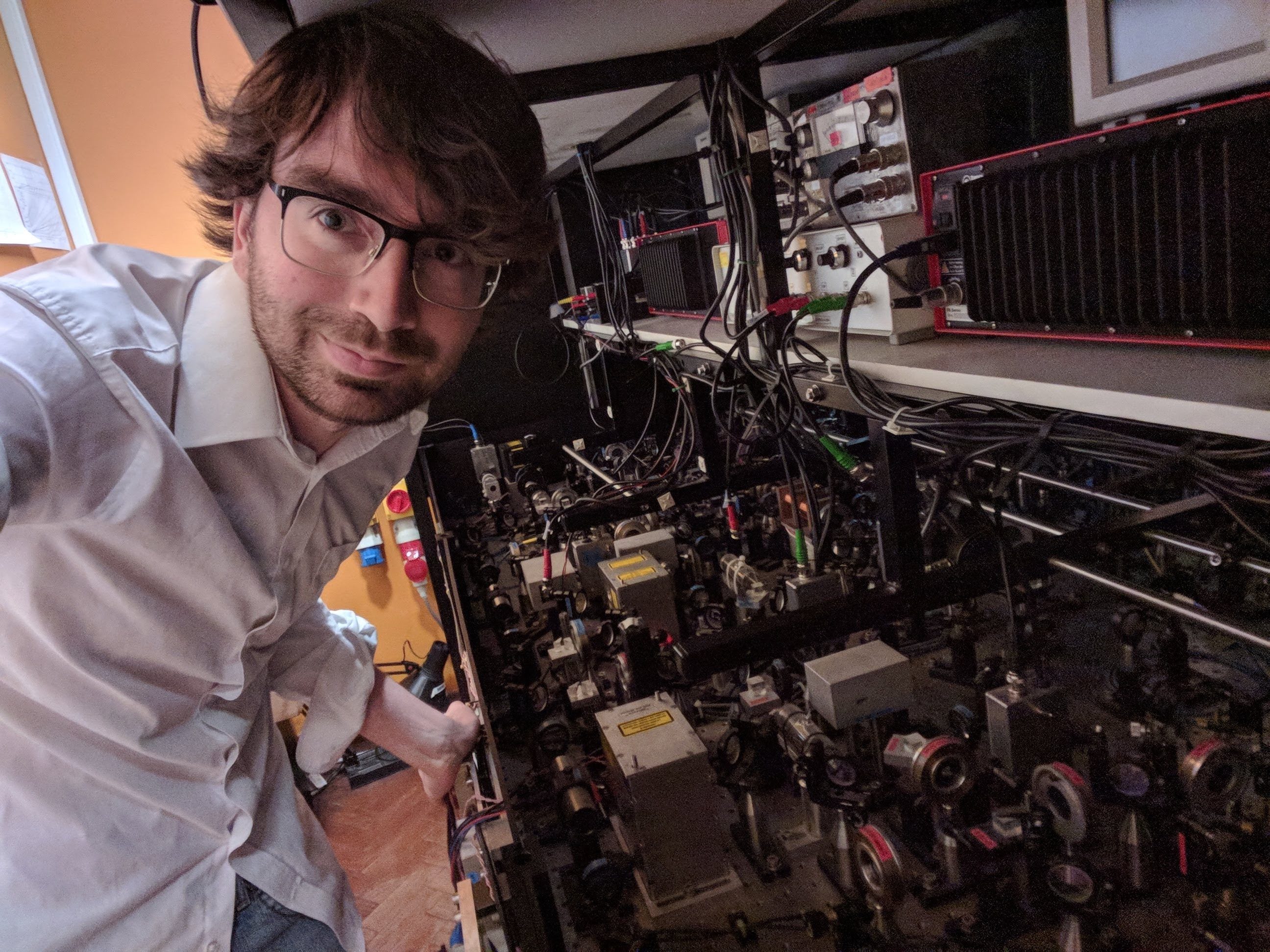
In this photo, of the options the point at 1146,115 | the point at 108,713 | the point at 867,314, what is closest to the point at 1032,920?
the point at 867,314

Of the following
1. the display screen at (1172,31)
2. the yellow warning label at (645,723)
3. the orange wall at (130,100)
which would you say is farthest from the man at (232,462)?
the orange wall at (130,100)

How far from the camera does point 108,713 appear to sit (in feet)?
2.83

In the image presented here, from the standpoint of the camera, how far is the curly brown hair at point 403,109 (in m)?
0.95

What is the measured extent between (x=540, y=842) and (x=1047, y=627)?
1.28 meters

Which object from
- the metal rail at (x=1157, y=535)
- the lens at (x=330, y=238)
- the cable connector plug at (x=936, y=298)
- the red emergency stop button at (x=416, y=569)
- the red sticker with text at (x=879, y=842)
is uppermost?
the lens at (x=330, y=238)

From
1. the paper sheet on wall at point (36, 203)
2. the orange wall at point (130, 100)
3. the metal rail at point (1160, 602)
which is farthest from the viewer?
the orange wall at point (130, 100)

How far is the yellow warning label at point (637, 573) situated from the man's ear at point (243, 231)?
1.20 meters

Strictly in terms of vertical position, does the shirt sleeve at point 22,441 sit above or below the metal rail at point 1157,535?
above

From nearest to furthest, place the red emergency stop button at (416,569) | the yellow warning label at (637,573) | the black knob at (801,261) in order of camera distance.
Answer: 1. the black knob at (801,261)
2. the yellow warning label at (637,573)
3. the red emergency stop button at (416,569)

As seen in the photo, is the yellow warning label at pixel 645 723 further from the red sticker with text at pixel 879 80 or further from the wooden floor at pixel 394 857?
the wooden floor at pixel 394 857

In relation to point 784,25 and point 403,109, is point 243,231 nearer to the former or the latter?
point 403,109

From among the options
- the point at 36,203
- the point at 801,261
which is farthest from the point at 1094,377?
the point at 36,203

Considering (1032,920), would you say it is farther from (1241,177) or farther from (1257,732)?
(1241,177)

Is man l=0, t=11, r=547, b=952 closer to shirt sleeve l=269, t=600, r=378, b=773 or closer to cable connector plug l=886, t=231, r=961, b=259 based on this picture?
shirt sleeve l=269, t=600, r=378, b=773
